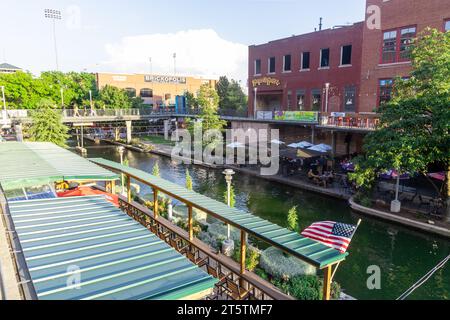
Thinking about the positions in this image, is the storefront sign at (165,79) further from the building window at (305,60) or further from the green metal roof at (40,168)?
the green metal roof at (40,168)

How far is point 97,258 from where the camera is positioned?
15.3ft

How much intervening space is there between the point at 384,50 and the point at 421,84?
40.3 ft

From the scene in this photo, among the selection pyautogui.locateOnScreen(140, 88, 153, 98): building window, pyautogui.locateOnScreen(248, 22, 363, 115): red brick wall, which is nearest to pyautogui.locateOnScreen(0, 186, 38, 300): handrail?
pyautogui.locateOnScreen(248, 22, 363, 115): red brick wall

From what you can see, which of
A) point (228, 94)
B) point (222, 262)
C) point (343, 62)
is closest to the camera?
point (222, 262)

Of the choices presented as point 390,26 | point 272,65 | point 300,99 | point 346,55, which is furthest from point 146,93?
point 390,26

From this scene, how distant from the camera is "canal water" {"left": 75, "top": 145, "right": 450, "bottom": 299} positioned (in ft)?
34.7

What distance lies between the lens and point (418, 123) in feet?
49.2

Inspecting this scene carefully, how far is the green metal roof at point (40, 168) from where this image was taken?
7.38 meters

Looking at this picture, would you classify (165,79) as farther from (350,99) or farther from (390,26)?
(390,26)

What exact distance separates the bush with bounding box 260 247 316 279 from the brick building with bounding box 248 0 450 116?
11.1m

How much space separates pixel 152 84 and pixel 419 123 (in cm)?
6728

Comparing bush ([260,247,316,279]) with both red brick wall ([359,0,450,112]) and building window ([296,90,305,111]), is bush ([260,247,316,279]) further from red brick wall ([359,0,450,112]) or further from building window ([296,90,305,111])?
building window ([296,90,305,111])

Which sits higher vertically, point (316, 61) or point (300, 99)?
point (316, 61)

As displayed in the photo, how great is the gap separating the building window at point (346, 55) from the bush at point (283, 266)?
85.1 ft
